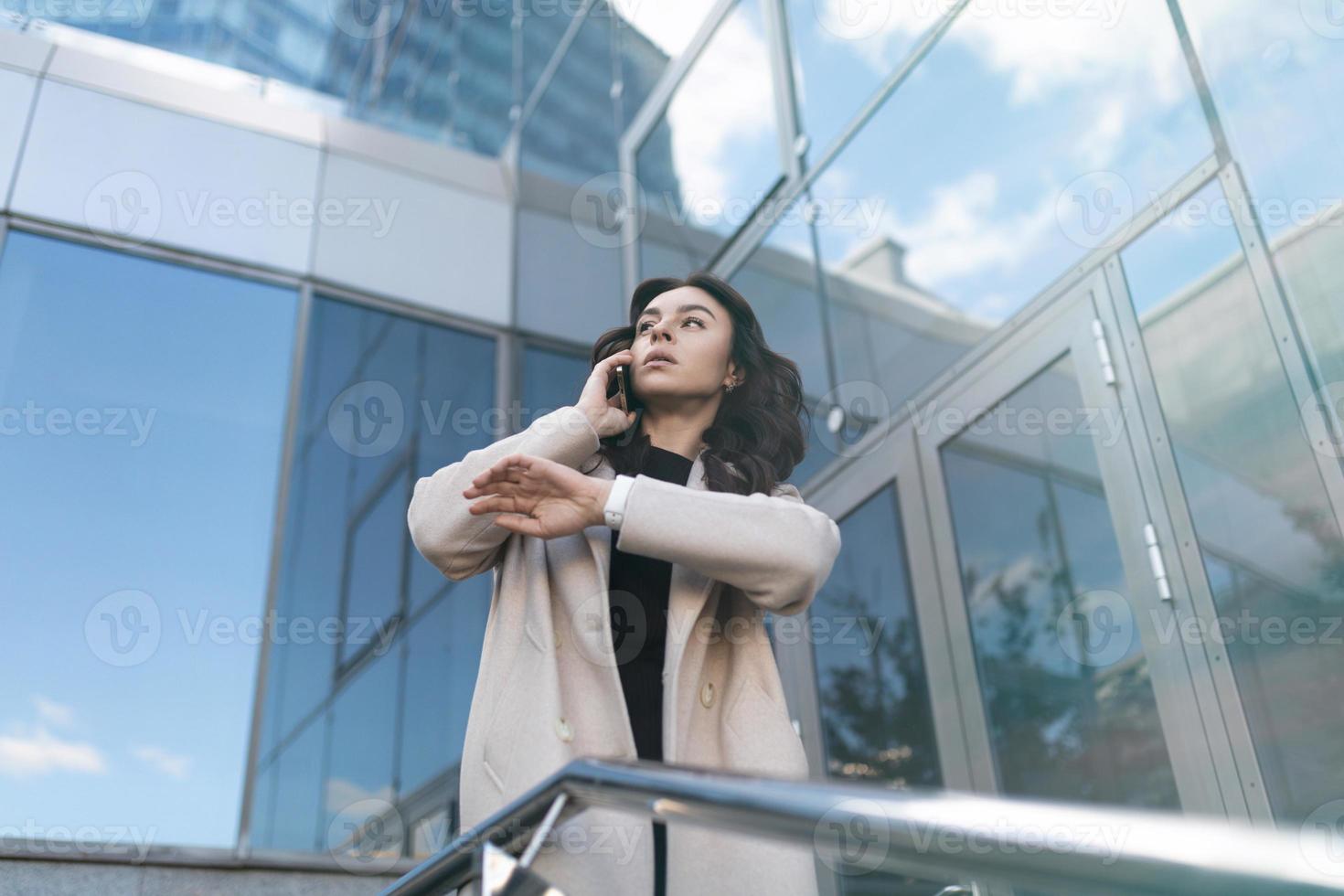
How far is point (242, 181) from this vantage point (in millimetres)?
5660

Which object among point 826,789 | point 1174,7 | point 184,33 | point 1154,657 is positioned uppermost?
point 184,33

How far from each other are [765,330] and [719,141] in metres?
1.11

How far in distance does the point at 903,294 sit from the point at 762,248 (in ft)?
3.50

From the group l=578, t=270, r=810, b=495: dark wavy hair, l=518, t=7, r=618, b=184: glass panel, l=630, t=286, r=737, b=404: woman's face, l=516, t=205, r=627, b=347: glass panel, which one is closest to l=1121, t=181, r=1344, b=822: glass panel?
l=578, t=270, r=810, b=495: dark wavy hair

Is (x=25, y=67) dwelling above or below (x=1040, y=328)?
above

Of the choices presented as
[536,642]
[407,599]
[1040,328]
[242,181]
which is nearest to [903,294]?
[1040,328]

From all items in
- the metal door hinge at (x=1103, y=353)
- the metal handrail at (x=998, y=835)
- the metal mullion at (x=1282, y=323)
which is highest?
the metal door hinge at (x=1103, y=353)

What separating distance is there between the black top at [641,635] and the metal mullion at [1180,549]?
1.72 m

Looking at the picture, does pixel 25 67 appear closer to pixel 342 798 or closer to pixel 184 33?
pixel 184 33

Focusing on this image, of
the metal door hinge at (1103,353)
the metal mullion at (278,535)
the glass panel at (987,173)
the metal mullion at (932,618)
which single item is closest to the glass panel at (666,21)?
the glass panel at (987,173)

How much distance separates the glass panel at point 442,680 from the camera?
4.84m

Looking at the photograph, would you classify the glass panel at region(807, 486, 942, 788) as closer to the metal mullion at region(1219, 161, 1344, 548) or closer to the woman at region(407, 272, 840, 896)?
the metal mullion at region(1219, 161, 1344, 548)

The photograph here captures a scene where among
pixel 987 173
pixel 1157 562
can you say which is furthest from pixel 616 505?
pixel 987 173

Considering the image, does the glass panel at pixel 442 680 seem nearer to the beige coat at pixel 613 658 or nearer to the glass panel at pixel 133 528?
the glass panel at pixel 133 528
